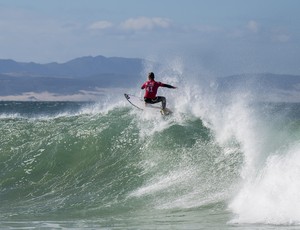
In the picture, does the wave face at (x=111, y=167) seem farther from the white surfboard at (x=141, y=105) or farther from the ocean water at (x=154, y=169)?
the white surfboard at (x=141, y=105)

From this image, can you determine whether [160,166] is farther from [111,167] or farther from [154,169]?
[111,167]

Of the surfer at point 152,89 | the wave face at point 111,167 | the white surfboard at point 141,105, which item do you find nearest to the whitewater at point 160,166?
the wave face at point 111,167

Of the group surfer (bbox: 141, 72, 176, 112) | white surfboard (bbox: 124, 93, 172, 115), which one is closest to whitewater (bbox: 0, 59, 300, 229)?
white surfboard (bbox: 124, 93, 172, 115)

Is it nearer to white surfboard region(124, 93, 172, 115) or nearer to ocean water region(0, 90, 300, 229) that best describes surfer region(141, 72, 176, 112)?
white surfboard region(124, 93, 172, 115)

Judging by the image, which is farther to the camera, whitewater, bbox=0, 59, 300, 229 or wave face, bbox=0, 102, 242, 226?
wave face, bbox=0, 102, 242, 226

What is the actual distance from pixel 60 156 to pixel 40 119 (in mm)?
5747

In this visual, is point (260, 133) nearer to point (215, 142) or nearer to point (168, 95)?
point (215, 142)

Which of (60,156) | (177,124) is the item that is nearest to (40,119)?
(60,156)

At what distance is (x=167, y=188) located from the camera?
18.3 metres

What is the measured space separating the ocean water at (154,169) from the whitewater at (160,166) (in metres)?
0.03

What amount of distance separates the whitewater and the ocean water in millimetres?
33

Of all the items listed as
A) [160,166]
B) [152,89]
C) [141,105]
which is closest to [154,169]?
[160,166]

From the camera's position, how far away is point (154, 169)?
19.9m

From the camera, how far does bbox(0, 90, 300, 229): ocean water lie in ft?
49.0
